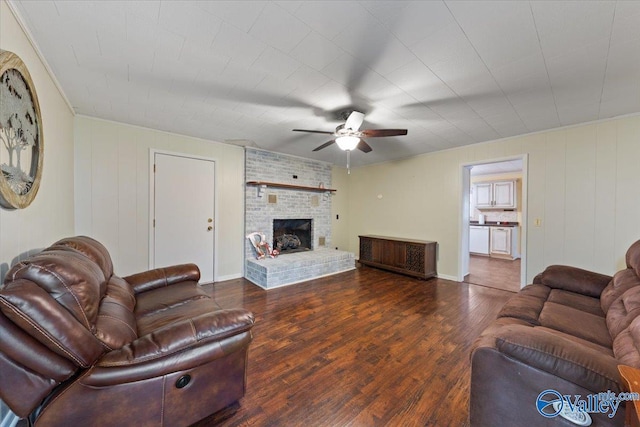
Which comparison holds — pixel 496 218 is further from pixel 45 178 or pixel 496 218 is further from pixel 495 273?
pixel 45 178

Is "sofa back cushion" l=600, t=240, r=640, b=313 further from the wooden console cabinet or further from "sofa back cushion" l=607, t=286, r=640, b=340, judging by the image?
the wooden console cabinet

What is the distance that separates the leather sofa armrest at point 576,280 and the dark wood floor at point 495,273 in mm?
1494

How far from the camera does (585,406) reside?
3.22 feet

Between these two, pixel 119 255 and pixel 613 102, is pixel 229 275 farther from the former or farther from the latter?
pixel 613 102

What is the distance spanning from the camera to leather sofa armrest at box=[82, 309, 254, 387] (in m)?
1.06

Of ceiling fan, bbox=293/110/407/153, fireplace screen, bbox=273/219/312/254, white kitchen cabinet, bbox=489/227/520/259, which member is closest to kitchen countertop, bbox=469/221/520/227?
white kitchen cabinet, bbox=489/227/520/259

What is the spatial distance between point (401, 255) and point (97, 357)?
437cm

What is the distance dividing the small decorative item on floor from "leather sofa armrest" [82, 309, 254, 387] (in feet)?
10.1

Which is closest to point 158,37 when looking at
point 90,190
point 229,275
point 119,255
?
point 90,190

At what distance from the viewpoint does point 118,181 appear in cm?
326

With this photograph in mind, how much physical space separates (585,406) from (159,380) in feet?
6.15

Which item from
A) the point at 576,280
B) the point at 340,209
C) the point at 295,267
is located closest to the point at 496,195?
the point at 340,209

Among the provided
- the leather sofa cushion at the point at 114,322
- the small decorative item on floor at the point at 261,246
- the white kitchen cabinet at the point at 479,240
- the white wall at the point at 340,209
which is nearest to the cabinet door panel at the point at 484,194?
the white kitchen cabinet at the point at 479,240

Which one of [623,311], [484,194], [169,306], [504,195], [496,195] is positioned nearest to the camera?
[623,311]
